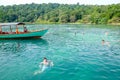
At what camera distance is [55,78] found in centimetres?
2075

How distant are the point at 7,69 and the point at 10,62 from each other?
3.48 metres

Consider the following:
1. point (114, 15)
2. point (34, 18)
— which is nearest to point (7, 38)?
point (114, 15)

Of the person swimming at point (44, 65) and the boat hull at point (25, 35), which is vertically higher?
the boat hull at point (25, 35)

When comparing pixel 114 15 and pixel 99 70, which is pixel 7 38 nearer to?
pixel 99 70

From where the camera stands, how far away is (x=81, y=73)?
22125 mm

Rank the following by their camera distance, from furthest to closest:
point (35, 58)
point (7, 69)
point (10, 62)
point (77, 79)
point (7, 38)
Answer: point (7, 38), point (35, 58), point (10, 62), point (7, 69), point (77, 79)

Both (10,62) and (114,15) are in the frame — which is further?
(114,15)

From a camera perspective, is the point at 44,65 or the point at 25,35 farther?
the point at 25,35

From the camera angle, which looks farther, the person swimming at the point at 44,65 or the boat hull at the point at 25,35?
the boat hull at the point at 25,35

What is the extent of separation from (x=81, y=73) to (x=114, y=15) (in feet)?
365

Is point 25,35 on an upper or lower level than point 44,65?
upper

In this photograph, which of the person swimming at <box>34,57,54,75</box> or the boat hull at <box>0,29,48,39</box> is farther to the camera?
the boat hull at <box>0,29,48,39</box>

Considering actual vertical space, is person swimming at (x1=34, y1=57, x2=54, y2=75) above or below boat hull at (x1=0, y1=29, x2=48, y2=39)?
below

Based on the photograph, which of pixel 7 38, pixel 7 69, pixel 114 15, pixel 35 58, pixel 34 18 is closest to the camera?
pixel 7 69
